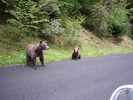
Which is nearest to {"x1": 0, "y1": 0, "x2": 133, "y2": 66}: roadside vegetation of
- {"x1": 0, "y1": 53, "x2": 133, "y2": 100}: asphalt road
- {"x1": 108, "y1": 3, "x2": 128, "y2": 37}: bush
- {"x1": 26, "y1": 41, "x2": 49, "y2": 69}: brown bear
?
{"x1": 108, "y1": 3, "x2": 128, "y2": 37}: bush

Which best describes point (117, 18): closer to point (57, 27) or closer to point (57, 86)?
point (57, 27)

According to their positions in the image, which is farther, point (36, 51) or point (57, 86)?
point (36, 51)

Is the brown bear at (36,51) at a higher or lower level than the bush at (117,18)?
lower

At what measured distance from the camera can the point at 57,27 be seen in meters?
12.6

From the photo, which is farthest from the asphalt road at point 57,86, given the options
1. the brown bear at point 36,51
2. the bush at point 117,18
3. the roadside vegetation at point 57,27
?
the bush at point 117,18

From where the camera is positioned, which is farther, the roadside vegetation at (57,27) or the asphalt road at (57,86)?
the roadside vegetation at (57,27)

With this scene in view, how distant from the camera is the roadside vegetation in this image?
31.2 feet

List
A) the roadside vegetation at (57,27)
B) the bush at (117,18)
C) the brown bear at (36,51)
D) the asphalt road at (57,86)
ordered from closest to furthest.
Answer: the asphalt road at (57,86)
the brown bear at (36,51)
the roadside vegetation at (57,27)
the bush at (117,18)

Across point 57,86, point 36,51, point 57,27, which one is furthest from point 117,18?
point 57,86

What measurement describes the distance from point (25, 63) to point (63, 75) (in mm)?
2798

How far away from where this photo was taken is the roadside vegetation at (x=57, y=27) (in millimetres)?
A: 9508

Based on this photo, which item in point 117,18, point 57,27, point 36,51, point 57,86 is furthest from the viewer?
point 117,18

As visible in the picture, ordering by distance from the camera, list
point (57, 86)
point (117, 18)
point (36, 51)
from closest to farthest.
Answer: point (57, 86) → point (36, 51) → point (117, 18)

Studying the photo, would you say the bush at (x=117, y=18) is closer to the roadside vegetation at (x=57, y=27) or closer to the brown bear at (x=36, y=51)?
the roadside vegetation at (x=57, y=27)
